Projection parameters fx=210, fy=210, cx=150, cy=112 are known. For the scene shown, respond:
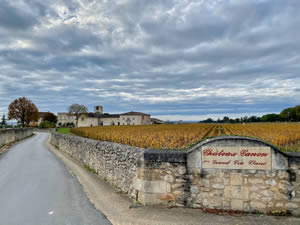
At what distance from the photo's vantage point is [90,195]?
8.02 metres

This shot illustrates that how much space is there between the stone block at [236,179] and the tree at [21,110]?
8105cm

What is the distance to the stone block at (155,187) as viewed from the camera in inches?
253

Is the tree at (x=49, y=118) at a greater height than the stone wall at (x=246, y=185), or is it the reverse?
the tree at (x=49, y=118)

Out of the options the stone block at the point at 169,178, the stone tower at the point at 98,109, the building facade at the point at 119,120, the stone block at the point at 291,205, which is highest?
the stone tower at the point at 98,109

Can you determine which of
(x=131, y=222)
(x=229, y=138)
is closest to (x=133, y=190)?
(x=131, y=222)

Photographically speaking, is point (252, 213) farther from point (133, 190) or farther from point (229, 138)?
point (133, 190)

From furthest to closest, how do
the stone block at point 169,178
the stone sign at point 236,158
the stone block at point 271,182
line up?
the stone block at point 169,178 < the stone sign at point 236,158 < the stone block at point 271,182

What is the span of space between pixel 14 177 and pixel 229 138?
10.5m

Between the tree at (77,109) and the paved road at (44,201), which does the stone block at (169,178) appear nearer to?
the paved road at (44,201)

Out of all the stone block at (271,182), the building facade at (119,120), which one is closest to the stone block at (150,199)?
the stone block at (271,182)

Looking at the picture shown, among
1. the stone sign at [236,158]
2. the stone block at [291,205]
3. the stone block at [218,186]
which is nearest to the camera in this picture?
the stone block at [291,205]

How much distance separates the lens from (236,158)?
19.9ft

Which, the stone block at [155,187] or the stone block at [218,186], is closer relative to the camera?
the stone block at [218,186]

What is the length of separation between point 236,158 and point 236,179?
591 millimetres
